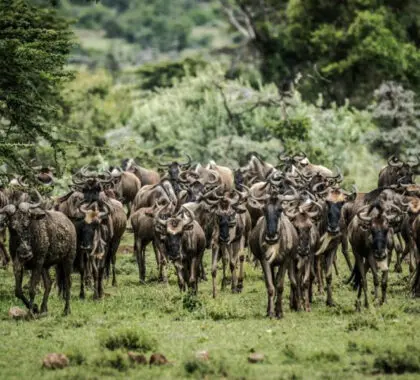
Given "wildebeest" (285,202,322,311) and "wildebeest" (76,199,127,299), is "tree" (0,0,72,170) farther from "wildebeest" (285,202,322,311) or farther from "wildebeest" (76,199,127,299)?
"wildebeest" (285,202,322,311)

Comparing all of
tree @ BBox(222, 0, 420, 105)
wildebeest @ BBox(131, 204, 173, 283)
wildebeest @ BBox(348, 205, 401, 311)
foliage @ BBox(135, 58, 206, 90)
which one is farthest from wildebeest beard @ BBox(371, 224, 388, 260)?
foliage @ BBox(135, 58, 206, 90)

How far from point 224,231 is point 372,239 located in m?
3.35

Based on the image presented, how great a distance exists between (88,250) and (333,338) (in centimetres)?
608

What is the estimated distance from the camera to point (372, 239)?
1814 centimetres

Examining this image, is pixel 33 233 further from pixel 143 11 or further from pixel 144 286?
pixel 143 11

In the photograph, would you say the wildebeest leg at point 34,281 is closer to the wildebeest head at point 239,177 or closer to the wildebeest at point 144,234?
the wildebeest at point 144,234

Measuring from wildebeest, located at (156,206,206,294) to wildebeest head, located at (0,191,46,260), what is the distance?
3314 mm

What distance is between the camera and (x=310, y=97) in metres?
51.7

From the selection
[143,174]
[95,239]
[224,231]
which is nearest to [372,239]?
[224,231]

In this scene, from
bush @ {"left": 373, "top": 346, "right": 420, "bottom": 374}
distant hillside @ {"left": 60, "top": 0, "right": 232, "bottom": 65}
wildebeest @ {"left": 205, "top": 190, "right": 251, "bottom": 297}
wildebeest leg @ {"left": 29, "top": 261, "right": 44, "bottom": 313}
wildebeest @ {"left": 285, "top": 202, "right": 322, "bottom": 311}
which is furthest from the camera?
distant hillside @ {"left": 60, "top": 0, "right": 232, "bottom": 65}

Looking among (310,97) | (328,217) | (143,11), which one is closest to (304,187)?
(328,217)

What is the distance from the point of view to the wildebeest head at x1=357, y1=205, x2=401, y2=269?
1805 cm

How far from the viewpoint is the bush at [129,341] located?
1485 cm


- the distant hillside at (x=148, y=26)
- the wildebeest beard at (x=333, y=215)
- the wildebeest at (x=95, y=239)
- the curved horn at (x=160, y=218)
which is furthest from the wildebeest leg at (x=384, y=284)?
the distant hillside at (x=148, y=26)
